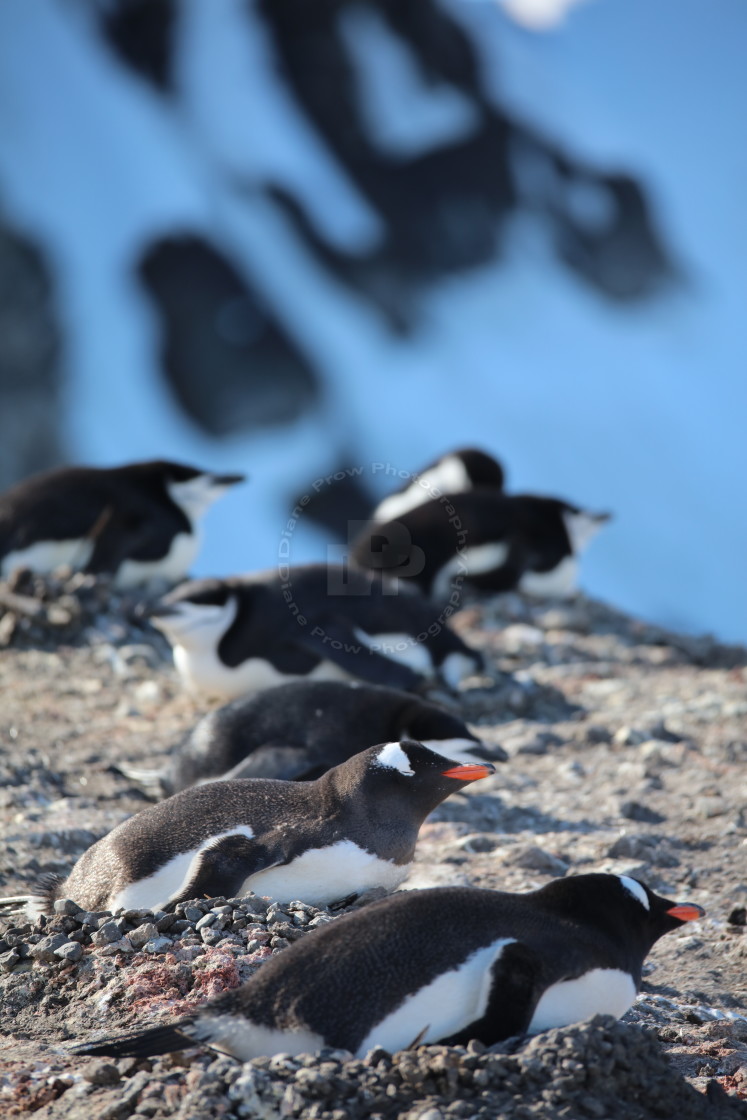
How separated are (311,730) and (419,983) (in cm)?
202

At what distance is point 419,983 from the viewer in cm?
238

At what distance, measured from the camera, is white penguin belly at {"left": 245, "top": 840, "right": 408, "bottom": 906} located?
318cm

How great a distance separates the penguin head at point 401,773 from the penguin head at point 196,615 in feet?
7.93

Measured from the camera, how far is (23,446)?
17.9m

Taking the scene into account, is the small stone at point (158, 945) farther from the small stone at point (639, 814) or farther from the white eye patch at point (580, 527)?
the white eye patch at point (580, 527)

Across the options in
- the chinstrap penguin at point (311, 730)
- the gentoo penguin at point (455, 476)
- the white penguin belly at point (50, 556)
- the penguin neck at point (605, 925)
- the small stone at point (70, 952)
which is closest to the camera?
the penguin neck at point (605, 925)

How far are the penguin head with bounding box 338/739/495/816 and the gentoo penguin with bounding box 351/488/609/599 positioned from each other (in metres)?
4.48

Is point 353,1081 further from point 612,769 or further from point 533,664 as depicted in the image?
point 533,664

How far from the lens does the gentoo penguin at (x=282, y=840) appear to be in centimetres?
316

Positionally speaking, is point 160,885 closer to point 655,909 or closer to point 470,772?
point 470,772

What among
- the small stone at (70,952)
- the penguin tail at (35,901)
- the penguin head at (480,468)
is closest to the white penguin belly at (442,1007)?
the small stone at (70,952)

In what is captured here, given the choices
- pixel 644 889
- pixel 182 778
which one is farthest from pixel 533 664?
pixel 644 889

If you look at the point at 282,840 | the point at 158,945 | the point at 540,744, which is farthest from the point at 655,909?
the point at 540,744

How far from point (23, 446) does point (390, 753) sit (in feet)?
50.8
